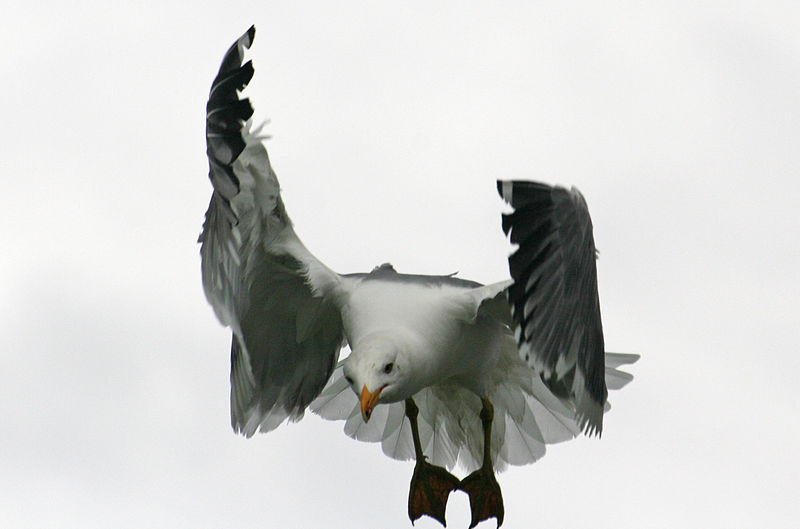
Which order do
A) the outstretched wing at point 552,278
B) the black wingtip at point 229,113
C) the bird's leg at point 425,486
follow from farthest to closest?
the bird's leg at point 425,486 < the black wingtip at point 229,113 < the outstretched wing at point 552,278

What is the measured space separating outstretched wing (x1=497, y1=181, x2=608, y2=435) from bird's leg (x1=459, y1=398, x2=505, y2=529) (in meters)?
1.17

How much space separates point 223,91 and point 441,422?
2722mm

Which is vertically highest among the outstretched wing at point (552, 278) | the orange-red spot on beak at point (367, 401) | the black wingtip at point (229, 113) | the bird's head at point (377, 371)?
the black wingtip at point (229, 113)

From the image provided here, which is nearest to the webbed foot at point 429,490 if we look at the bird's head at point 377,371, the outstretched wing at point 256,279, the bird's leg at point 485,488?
the bird's leg at point 485,488

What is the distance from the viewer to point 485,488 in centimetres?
999

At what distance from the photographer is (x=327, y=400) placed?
10602 millimetres

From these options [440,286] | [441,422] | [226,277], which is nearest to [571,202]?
[440,286]

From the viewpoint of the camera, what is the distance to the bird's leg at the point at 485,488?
390 inches

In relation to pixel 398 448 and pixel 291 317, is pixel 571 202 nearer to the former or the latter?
pixel 291 317

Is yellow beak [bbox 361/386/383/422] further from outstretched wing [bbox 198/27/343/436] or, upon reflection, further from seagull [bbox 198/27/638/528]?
outstretched wing [bbox 198/27/343/436]

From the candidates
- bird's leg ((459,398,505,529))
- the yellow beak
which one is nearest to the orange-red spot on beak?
the yellow beak

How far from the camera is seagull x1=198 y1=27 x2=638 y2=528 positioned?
8.45 m

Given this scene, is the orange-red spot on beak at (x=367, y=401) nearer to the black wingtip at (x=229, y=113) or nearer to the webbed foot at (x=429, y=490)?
the black wingtip at (x=229, y=113)

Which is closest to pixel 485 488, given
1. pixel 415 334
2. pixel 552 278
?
pixel 415 334
